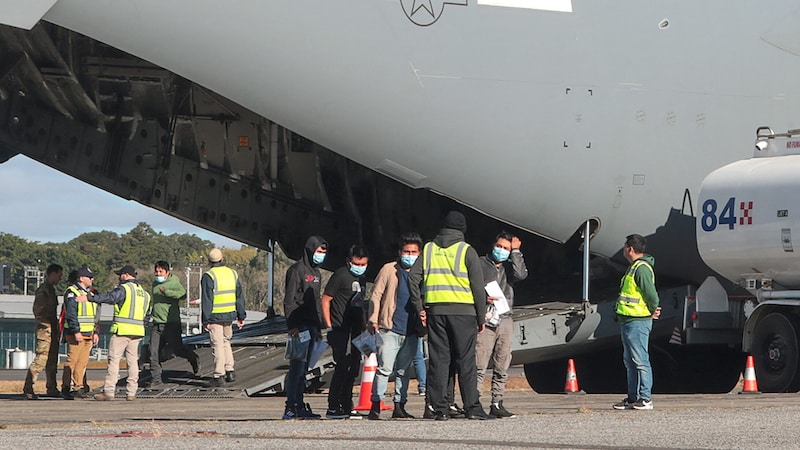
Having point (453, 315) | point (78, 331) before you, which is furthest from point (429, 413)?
point (78, 331)

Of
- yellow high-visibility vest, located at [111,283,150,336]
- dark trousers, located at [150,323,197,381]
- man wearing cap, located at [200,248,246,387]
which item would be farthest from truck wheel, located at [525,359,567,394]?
yellow high-visibility vest, located at [111,283,150,336]

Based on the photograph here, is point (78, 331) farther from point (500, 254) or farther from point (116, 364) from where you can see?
point (500, 254)

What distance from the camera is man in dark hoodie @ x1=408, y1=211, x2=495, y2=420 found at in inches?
479

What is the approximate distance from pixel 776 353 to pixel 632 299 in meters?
4.77

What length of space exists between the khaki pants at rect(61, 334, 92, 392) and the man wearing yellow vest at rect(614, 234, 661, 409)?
775 cm

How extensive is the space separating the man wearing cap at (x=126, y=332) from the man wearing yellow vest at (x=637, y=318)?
20.8 ft

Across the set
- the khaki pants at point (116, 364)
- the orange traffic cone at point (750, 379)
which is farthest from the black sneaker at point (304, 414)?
the orange traffic cone at point (750, 379)

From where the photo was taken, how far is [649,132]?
18828mm

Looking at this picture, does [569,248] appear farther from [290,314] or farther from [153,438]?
[153,438]

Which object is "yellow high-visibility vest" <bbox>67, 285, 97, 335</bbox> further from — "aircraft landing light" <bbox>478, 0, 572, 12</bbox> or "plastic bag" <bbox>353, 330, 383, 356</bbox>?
"aircraft landing light" <bbox>478, 0, 572, 12</bbox>

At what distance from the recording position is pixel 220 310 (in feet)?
58.5

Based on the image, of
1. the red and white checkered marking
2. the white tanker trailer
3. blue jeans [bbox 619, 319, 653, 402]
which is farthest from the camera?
the red and white checkered marking

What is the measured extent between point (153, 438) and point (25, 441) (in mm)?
909

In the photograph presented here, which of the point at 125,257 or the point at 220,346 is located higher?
the point at 125,257
